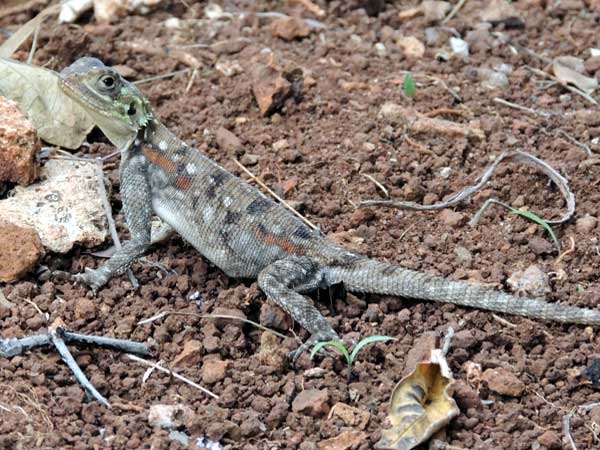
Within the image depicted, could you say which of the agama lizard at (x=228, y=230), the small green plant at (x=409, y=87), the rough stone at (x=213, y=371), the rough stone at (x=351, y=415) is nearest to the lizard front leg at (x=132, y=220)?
the agama lizard at (x=228, y=230)

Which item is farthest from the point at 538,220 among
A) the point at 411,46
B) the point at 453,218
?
the point at 411,46

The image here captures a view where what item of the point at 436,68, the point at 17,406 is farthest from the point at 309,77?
the point at 17,406

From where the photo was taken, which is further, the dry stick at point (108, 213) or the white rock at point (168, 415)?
the dry stick at point (108, 213)

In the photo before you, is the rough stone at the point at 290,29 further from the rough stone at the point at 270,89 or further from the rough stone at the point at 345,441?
the rough stone at the point at 345,441

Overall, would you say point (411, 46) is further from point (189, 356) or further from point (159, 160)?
point (189, 356)

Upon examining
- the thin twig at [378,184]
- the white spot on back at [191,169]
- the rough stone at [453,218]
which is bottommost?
the thin twig at [378,184]

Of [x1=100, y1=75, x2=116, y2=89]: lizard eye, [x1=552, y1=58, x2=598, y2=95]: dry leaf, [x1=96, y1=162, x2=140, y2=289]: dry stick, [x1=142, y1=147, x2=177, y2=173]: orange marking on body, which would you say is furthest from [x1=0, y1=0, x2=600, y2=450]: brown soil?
[x1=100, y1=75, x2=116, y2=89]: lizard eye
